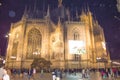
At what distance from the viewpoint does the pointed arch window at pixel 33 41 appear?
146 ft

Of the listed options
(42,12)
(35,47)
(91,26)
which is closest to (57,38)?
(35,47)

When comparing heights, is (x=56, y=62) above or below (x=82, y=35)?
below

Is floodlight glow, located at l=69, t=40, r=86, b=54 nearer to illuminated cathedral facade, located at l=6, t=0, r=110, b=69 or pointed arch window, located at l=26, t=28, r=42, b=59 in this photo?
illuminated cathedral facade, located at l=6, t=0, r=110, b=69

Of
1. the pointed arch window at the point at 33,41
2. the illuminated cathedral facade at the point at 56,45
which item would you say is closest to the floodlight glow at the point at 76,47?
the illuminated cathedral facade at the point at 56,45

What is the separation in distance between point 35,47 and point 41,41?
7.81 feet

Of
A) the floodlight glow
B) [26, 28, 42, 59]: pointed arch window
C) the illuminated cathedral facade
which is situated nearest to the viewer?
the floodlight glow

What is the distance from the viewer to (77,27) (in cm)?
4734

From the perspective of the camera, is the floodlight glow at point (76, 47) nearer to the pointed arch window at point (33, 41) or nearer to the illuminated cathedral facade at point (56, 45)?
the illuminated cathedral facade at point (56, 45)

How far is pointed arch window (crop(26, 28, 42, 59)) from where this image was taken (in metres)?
44.5

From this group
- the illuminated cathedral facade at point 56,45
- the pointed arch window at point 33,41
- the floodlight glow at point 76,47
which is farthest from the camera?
the pointed arch window at point 33,41

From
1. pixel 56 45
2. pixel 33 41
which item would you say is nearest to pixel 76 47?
pixel 56 45

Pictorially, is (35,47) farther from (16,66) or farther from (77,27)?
(77,27)

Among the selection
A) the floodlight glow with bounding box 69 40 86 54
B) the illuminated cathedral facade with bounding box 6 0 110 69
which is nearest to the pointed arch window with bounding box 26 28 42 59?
the illuminated cathedral facade with bounding box 6 0 110 69

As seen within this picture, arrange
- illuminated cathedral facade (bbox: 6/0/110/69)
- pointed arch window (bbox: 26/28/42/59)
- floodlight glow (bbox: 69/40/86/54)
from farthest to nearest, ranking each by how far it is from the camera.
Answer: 1. pointed arch window (bbox: 26/28/42/59)
2. illuminated cathedral facade (bbox: 6/0/110/69)
3. floodlight glow (bbox: 69/40/86/54)
